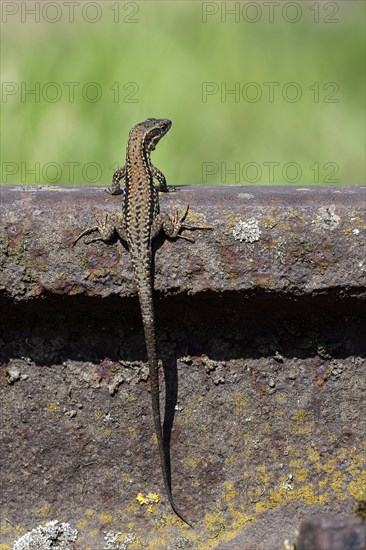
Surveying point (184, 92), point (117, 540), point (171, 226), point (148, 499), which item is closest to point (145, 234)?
point (171, 226)

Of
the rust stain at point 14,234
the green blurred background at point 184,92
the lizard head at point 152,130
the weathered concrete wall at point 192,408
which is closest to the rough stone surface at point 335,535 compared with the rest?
the weathered concrete wall at point 192,408

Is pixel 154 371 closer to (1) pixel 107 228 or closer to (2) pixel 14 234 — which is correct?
(1) pixel 107 228

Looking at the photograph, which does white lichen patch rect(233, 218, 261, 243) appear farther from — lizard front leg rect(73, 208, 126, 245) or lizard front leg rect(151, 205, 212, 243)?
lizard front leg rect(73, 208, 126, 245)

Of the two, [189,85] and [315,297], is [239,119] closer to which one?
[189,85]

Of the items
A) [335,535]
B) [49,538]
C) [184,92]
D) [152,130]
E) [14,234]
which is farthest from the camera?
[184,92]

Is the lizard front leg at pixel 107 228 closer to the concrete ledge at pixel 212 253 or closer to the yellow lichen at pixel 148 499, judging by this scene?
the concrete ledge at pixel 212 253

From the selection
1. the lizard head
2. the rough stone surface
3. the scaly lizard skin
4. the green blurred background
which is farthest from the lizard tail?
the green blurred background

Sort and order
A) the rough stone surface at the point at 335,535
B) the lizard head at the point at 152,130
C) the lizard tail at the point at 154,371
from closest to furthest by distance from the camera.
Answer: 1. the rough stone surface at the point at 335,535
2. the lizard tail at the point at 154,371
3. the lizard head at the point at 152,130
